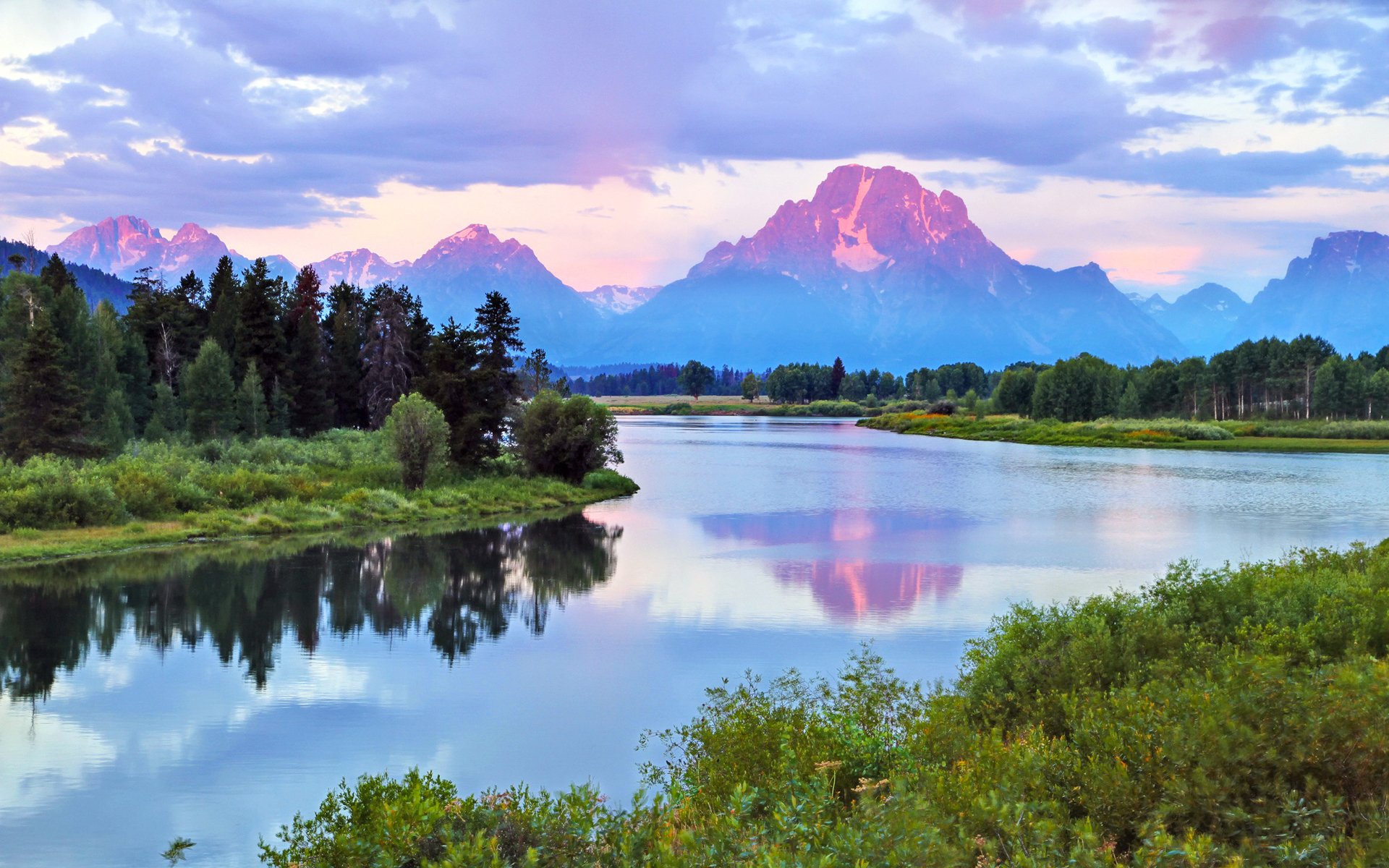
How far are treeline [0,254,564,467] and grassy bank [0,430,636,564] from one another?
3344mm

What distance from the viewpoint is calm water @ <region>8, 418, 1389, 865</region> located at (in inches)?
660

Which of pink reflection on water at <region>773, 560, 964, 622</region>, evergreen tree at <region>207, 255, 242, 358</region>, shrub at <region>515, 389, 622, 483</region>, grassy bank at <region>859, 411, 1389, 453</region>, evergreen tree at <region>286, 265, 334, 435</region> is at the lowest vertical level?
pink reflection on water at <region>773, 560, 964, 622</region>

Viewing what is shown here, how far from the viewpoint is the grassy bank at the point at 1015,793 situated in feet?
25.2

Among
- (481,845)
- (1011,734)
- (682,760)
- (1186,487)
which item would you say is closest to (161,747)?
(682,760)

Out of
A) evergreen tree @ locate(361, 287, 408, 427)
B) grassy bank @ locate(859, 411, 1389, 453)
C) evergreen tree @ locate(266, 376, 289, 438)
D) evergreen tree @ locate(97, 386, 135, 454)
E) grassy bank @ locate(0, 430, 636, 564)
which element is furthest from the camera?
grassy bank @ locate(859, 411, 1389, 453)

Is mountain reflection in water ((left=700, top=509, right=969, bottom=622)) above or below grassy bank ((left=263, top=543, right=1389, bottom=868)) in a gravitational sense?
below

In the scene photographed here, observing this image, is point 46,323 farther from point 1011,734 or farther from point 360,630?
point 1011,734

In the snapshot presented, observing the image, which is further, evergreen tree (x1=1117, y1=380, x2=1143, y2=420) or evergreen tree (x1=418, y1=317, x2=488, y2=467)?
evergreen tree (x1=1117, y1=380, x2=1143, y2=420)

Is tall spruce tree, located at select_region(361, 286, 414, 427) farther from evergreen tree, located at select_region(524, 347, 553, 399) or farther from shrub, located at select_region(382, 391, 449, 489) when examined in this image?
shrub, located at select_region(382, 391, 449, 489)

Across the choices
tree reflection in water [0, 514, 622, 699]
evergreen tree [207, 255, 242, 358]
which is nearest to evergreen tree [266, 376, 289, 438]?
evergreen tree [207, 255, 242, 358]

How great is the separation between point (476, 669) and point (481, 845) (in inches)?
644

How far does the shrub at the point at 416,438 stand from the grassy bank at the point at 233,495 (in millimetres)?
966

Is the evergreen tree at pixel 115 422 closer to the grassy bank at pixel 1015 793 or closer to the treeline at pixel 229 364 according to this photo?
the treeline at pixel 229 364

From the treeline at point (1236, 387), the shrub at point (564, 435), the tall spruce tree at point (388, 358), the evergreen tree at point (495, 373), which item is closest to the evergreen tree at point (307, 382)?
the tall spruce tree at point (388, 358)
